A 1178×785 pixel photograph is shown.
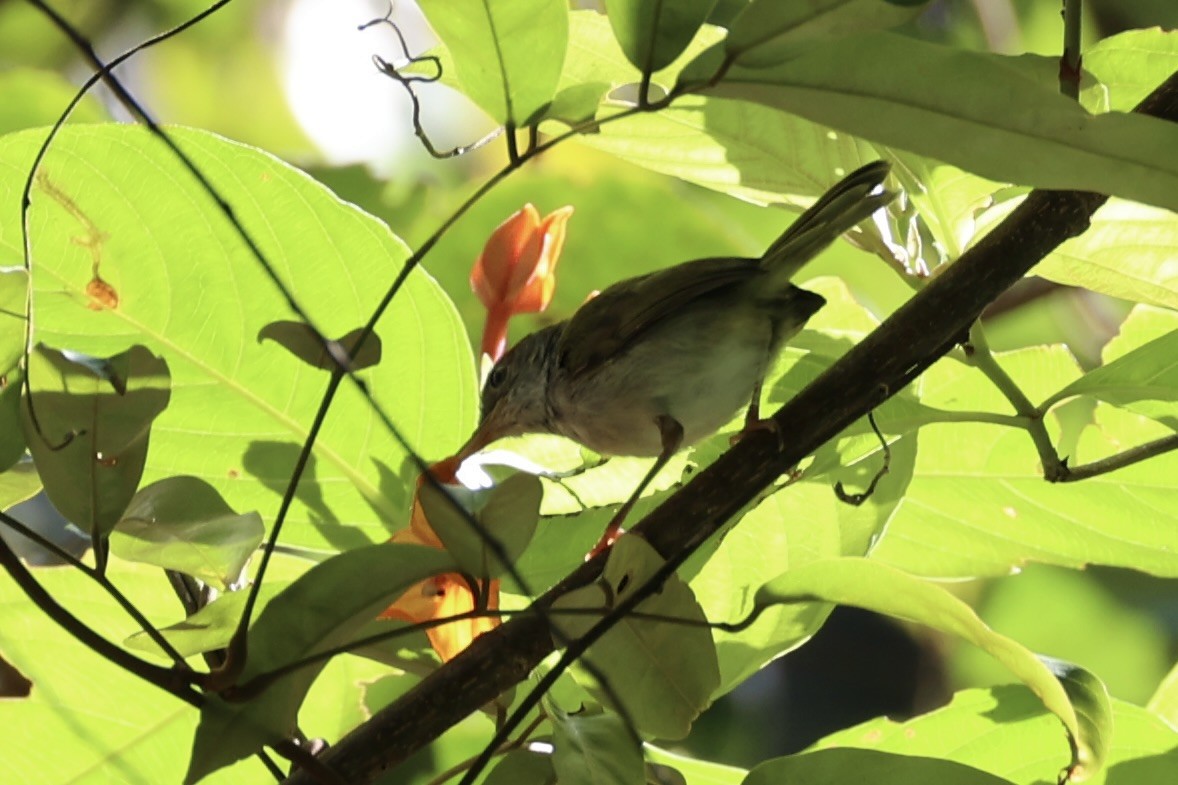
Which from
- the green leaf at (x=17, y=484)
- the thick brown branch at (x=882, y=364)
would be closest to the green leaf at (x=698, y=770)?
the thick brown branch at (x=882, y=364)

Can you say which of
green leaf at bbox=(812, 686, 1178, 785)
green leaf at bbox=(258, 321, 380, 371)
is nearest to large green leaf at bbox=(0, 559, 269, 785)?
green leaf at bbox=(258, 321, 380, 371)

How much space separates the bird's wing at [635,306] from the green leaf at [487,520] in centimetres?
94

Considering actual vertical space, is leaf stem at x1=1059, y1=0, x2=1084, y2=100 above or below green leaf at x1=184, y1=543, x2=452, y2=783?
above

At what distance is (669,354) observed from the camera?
7.86ft

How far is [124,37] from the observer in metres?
3.78

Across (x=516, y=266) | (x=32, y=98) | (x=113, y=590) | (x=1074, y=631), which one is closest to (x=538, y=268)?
(x=516, y=266)

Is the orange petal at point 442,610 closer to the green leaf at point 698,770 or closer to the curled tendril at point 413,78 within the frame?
the green leaf at point 698,770

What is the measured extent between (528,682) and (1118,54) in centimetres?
101

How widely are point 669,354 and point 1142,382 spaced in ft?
3.43

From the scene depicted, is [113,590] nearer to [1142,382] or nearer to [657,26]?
[657,26]

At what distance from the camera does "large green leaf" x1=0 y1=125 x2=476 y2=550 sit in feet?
5.36

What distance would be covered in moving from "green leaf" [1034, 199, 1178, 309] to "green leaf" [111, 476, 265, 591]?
0.93m

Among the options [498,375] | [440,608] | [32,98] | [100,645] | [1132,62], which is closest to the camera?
[100,645]

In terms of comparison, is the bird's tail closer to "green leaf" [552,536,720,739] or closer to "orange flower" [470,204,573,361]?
"orange flower" [470,204,573,361]
